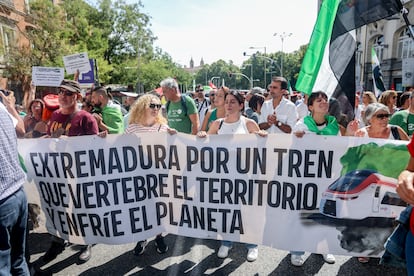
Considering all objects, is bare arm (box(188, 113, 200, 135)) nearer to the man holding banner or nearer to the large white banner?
the man holding banner

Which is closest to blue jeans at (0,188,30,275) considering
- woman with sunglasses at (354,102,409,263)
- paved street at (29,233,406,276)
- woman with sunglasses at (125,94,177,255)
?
paved street at (29,233,406,276)

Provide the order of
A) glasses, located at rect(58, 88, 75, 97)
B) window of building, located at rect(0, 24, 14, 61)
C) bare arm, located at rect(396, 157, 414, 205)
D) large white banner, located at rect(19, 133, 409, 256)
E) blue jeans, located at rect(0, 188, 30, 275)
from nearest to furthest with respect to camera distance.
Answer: bare arm, located at rect(396, 157, 414, 205) → blue jeans, located at rect(0, 188, 30, 275) → large white banner, located at rect(19, 133, 409, 256) → glasses, located at rect(58, 88, 75, 97) → window of building, located at rect(0, 24, 14, 61)

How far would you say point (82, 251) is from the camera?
3369 millimetres

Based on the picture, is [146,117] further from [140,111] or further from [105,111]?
[105,111]

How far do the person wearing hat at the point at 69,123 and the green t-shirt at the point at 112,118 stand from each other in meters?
1.53

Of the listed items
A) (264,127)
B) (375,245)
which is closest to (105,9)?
(264,127)

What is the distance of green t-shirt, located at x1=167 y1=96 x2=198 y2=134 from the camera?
14.9 feet

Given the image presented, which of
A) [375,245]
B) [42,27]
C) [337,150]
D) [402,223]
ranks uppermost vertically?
[42,27]

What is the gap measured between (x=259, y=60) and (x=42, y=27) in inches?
3035

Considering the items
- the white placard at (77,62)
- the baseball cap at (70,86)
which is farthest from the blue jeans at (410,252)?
the white placard at (77,62)

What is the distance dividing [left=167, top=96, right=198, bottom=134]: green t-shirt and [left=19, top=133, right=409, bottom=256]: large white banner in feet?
5.05

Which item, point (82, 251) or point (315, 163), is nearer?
point (315, 163)

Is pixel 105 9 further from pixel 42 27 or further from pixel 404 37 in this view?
pixel 404 37

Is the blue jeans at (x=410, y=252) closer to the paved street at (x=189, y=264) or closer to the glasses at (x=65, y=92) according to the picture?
the paved street at (x=189, y=264)
